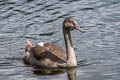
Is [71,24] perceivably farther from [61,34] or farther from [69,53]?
[61,34]

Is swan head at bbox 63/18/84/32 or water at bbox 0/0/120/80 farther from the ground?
swan head at bbox 63/18/84/32

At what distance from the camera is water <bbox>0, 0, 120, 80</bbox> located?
57.8 feet

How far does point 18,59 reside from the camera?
768 inches

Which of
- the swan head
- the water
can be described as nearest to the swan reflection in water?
the water

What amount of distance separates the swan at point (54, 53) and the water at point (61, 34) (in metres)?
0.39

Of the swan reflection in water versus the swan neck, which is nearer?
the swan reflection in water

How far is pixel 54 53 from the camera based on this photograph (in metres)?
18.7

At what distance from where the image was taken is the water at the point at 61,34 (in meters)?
17.6

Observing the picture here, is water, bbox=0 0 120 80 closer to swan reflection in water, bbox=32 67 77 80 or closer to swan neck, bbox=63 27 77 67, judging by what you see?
swan reflection in water, bbox=32 67 77 80

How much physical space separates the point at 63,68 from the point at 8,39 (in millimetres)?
3317

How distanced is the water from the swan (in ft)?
1.27

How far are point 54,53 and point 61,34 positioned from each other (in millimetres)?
2566

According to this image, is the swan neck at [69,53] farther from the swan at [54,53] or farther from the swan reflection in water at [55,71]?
the swan reflection in water at [55,71]

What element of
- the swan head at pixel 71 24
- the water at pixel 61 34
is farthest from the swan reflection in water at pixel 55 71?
the swan head at pixel 71 24
